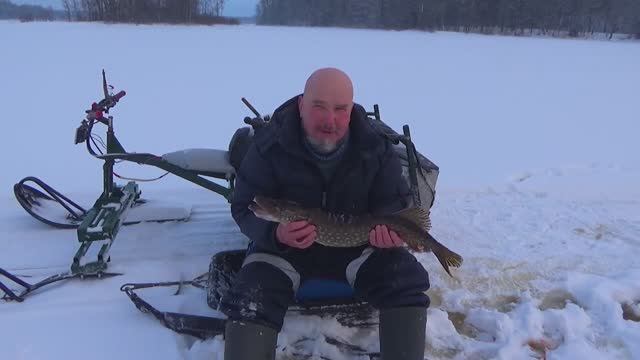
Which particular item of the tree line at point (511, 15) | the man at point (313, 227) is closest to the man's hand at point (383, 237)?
the man at point (313, 227)

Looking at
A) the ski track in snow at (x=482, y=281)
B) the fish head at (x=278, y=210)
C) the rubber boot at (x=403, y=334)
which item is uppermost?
the fish head at (x=278, y=210)

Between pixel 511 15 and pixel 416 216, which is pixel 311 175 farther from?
pixel 511 15

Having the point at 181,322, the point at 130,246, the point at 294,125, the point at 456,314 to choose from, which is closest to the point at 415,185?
the point at 456,314

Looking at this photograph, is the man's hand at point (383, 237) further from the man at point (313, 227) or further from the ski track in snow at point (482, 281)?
the ski track in snow at point (482, 281)

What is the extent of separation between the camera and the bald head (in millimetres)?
2484

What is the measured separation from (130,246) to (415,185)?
200 centimetres

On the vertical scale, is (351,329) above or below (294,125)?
below

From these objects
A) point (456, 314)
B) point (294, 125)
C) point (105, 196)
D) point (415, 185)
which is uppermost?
point (294, 125)

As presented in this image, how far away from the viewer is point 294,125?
2625 millimetres

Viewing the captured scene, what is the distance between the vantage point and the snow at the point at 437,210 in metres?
2.88

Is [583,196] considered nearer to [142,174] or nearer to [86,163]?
[142,174]

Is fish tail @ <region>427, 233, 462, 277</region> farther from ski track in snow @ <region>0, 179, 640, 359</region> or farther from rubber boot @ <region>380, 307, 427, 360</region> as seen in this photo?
ski track in snow @ <region>0, 179, 640, 359</region>

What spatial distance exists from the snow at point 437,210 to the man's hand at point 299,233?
2.22 ft

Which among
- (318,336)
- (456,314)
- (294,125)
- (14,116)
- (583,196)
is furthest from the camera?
(14,116)
